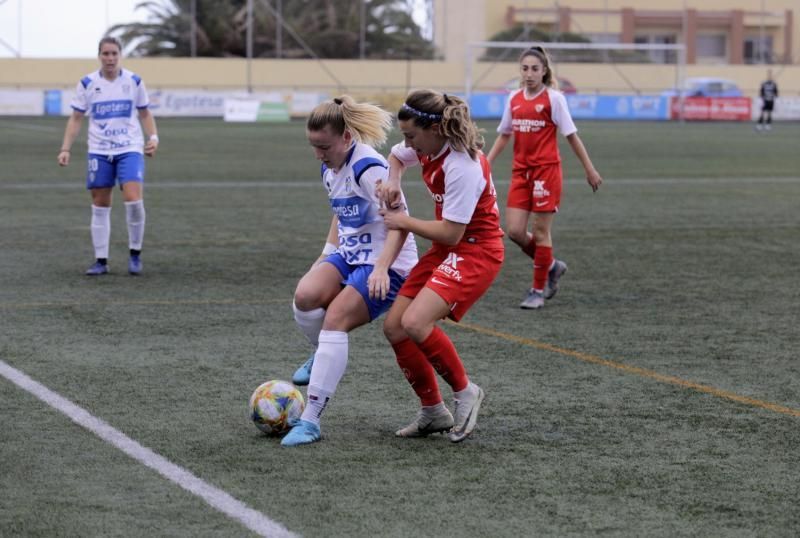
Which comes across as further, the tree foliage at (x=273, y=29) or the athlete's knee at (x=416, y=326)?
the tree foliage at (x=273, y=29)

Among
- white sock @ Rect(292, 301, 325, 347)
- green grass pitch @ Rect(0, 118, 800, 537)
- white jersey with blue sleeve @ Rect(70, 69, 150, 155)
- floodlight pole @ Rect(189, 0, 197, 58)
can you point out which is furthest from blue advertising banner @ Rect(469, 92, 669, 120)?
white sock @ Rect(292, 301, 325, 347)

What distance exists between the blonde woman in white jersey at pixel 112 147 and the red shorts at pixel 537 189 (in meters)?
3.29

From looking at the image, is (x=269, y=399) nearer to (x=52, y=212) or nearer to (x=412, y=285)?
(x=412, y=285)

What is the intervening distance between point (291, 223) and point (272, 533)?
11.2m

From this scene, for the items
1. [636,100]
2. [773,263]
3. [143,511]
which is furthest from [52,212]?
[636,100]

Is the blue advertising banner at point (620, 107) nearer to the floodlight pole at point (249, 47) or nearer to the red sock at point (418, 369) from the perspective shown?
the floodlight pole at point (249, 47)

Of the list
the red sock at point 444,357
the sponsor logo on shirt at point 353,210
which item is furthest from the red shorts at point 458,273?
the sponsor logo on shirt at point 353,210

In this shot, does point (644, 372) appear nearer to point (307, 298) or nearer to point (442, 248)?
point (442, 248)

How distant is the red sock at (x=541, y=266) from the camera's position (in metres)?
10.3

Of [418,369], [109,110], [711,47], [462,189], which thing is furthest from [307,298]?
[711,47]

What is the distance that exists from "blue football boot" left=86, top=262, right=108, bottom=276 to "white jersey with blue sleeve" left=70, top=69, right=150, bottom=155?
3.13 ft

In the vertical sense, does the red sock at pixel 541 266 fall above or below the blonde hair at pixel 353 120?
below

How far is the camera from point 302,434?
5.95 m

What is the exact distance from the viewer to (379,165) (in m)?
6.18
